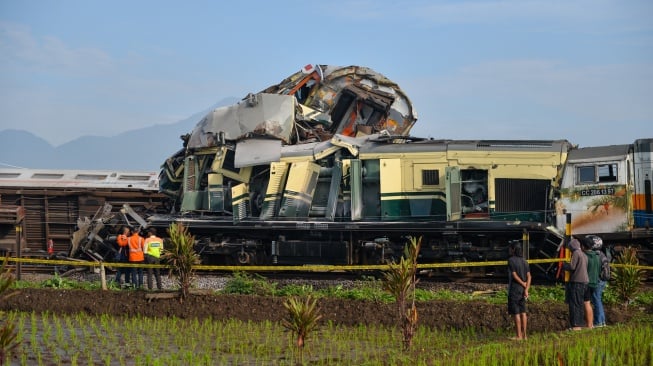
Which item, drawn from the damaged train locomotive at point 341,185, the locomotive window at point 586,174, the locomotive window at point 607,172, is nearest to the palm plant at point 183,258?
the damaged train locomotive at point 341,185

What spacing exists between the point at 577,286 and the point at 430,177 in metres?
8.60

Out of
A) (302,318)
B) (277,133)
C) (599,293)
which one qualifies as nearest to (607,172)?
(599,293)

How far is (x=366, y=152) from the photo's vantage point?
Answer: 2378cm

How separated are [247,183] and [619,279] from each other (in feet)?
38.1

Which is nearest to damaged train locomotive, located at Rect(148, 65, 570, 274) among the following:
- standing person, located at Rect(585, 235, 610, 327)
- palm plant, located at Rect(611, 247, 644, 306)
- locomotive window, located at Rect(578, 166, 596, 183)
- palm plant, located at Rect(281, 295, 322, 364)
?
locomotive window, located at Rect(578, 166, 596, 183)

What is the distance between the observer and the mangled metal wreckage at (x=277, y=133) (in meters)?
25.0

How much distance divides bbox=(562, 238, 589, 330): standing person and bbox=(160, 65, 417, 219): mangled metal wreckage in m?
10.1

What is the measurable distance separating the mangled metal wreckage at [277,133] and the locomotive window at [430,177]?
1.81 metres

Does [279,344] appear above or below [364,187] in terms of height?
below

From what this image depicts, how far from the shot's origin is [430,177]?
909 inches

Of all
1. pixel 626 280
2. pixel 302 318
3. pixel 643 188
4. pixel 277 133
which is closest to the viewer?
pixel 302 318

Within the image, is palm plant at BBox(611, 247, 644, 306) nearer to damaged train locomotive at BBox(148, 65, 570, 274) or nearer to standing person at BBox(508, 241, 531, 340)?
standing person at BBox(508, 241, 531, 340)

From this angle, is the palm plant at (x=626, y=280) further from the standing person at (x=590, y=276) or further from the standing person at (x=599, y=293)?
the standing person at (x=590, y=276)

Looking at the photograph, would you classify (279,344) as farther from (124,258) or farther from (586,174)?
(586,174)
